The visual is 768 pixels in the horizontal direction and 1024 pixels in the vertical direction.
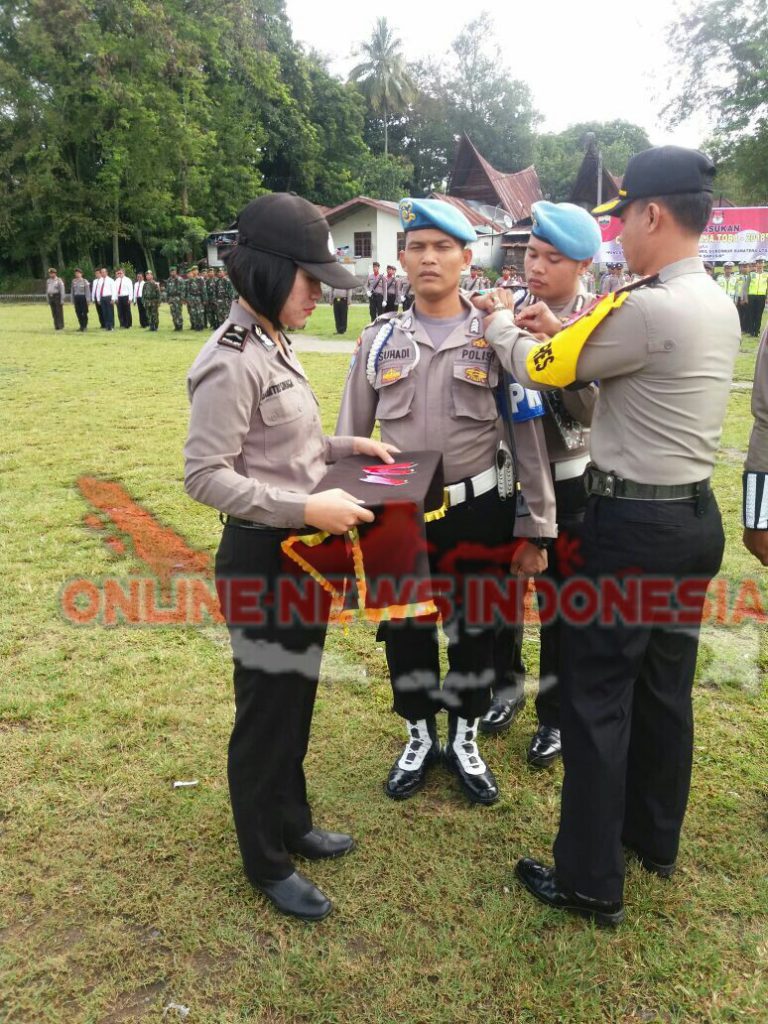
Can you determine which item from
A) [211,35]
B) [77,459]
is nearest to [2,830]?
[77,459]

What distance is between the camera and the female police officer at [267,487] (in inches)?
78.4

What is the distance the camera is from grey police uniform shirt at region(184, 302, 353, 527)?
198cm

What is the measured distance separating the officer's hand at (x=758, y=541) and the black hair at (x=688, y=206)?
1.10 m

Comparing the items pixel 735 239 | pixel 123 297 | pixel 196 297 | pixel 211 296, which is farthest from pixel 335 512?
pixel 735 239

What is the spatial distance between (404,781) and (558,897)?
75 centimetres

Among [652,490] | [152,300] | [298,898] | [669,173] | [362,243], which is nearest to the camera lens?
[669,173]

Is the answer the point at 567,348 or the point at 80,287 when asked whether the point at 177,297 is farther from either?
the point at 567,348

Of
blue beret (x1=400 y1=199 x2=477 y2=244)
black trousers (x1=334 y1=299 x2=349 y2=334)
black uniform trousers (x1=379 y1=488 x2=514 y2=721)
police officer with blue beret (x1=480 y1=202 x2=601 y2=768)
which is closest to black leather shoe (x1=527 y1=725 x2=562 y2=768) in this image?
police officer with blue beret (x1=480 y1=202 x2=601 y2=768)

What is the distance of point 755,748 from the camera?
10.6ft

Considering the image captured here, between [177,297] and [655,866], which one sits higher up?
[177,297]

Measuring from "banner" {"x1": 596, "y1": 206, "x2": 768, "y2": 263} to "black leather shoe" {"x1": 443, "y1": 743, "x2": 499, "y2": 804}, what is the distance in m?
21.3

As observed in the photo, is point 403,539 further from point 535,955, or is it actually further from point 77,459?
point 77,459

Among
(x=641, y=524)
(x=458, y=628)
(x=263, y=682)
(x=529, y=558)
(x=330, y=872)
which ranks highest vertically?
(x=641, y=524)

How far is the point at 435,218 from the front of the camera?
8.68 feet
